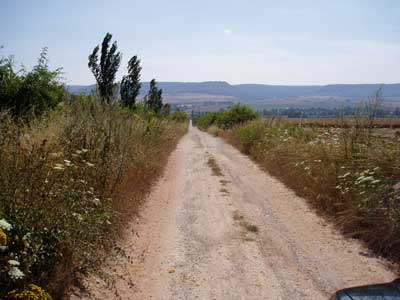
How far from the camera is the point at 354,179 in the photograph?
7023mm

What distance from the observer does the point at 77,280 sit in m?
4.25

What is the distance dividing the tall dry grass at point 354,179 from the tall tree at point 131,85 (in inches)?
457

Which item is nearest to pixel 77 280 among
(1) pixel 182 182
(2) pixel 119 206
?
(2) pixel 119 206

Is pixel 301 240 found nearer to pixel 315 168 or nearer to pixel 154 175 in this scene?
pixel 315 168

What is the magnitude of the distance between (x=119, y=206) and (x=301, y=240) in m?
3.09

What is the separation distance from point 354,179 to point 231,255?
2.98m

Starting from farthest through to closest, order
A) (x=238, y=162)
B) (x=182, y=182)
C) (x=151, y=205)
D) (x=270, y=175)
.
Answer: (x=238, y=162), (x=270, y=175), (x=182, y=182), (x=151, y=205)

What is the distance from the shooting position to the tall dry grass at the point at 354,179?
225 inches

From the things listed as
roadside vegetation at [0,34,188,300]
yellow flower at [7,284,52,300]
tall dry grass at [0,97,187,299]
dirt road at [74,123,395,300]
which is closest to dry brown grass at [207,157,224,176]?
roadside vegetation at [0,34,188,300]

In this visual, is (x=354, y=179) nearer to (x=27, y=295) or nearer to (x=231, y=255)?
(x=231, y=255)

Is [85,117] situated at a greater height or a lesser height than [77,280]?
greater

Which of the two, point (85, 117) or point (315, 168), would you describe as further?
point (315, 168)

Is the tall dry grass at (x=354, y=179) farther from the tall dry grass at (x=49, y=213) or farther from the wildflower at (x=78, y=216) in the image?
the wildflower at (x=78, y=216)

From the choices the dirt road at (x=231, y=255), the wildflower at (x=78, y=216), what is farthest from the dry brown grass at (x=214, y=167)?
the wildflower at (x=78, y=216)
